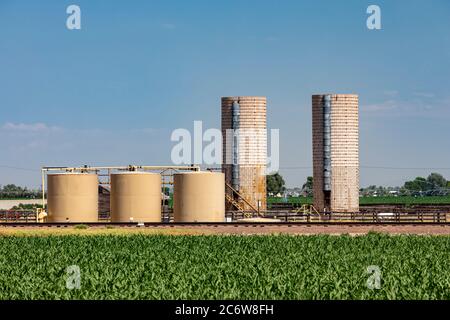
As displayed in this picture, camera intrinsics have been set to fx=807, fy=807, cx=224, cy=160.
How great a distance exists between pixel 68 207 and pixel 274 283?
103 feet

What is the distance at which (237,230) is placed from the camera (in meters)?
40.6

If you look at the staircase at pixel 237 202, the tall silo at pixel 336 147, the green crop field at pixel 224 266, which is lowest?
the green crop field at pixel 224 266

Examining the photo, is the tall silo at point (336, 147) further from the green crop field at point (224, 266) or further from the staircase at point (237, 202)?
the green crop field at point (224, 266)

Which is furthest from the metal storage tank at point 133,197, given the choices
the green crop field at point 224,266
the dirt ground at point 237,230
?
the green crop field at point 224,266

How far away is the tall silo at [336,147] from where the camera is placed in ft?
188

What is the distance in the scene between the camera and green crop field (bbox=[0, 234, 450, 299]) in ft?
61.1

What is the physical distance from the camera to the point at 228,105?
189 feet

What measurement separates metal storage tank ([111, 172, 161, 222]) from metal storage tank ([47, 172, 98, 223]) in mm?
1755

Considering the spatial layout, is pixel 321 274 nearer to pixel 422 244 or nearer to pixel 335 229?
pixel 422 244

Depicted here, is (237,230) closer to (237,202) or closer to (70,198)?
(70,198)

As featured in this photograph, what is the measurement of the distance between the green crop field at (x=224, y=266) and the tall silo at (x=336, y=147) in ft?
73.6

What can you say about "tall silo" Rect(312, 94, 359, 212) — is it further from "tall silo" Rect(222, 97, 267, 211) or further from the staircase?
the staircase

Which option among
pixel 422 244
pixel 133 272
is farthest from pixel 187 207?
pixel 133 272

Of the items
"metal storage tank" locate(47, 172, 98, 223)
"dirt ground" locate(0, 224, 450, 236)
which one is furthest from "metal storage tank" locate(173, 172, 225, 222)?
"metal storage tank" locate(47, 172, 98, 223)
